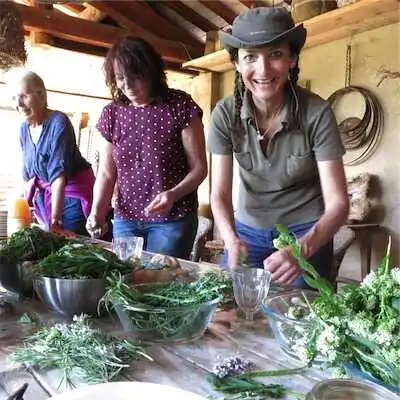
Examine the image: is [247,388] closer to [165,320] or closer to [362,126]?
[165,320]

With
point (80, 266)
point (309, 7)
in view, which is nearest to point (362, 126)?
point (309, 7)

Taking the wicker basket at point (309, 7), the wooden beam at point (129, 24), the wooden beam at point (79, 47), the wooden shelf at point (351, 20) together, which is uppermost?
the wooden beam at point (129, 24)

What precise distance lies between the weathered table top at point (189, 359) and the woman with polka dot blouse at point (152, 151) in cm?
81

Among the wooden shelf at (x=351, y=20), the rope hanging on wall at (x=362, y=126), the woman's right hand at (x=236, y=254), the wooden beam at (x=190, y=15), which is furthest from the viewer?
the wooden beam at (x=190, y=15)

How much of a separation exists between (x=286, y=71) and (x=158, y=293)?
79 centimetres

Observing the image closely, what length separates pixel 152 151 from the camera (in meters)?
1.76

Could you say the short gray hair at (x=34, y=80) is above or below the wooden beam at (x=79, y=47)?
below

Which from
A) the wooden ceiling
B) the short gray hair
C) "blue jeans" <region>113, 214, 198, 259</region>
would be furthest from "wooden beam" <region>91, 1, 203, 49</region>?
"blue jeans" <region>113, 214, 198, 259</region>

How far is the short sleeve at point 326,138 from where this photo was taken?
4.54ft

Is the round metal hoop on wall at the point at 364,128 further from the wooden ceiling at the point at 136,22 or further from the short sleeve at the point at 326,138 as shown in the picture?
the short sleeve at the point at 326,138

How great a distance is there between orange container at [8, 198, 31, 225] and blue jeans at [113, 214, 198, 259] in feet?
1.05

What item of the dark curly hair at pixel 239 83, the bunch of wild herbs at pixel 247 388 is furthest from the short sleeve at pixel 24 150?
the bunch of wild herbs at pixel 247 388

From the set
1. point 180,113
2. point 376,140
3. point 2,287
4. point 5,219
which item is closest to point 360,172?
point 376,140

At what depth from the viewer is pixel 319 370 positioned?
2.38 feet
